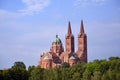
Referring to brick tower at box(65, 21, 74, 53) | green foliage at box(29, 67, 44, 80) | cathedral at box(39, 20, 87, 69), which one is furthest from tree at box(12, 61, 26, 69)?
green foliage at box(29, 67, 44, 80)

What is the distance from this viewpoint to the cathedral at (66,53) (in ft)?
579

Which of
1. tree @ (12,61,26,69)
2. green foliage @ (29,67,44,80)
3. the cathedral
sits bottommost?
green foliage @ (29,67,44,80)

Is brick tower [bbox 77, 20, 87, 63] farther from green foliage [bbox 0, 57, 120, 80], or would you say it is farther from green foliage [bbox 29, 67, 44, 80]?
green foliage [bbox 29, 67, 44, 80]

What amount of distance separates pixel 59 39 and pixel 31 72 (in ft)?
194

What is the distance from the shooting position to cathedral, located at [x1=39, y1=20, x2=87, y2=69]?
579ft

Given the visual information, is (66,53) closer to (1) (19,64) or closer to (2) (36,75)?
(1) (19,64)

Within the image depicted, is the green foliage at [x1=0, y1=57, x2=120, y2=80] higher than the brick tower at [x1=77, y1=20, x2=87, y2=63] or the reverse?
the reverse

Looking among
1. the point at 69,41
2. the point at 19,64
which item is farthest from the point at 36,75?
the point at 69,41

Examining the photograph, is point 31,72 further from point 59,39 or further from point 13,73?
point 59,39

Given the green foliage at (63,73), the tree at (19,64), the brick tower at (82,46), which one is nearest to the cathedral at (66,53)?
the brick tower at (82,46)

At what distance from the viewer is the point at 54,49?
18575 centimetres

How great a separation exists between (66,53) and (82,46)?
7.10 m

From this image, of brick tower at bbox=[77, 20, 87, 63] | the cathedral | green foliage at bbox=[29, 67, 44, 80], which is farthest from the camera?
brick tower at bbox=[77, 20, 87, 63]

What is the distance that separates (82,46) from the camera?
181875 mm
